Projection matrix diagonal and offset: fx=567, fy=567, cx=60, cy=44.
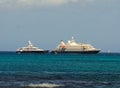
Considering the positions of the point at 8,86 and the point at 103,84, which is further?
the point at 103,84

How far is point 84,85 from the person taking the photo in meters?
53.8

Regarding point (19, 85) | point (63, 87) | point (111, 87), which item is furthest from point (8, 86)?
point (111, 87)

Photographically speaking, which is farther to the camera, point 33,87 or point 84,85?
point 84,85

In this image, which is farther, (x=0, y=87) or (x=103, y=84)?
(x=103, y=84)

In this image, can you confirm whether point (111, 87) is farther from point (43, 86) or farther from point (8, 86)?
point (8, 86)

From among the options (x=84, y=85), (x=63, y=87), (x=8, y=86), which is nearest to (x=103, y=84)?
(x=84, y=85)

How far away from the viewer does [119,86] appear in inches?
2083

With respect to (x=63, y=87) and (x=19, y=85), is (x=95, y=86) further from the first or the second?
(x=19, y=85)

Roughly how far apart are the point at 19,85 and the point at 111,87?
8.49 meters

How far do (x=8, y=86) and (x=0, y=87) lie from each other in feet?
5.45

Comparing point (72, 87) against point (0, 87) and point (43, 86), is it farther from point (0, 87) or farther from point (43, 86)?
point (0, 87)

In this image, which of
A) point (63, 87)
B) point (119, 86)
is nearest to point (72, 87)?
point (63, 87)

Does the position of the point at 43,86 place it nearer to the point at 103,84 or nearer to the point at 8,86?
the point at 8,86

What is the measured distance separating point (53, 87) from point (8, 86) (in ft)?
13.8
